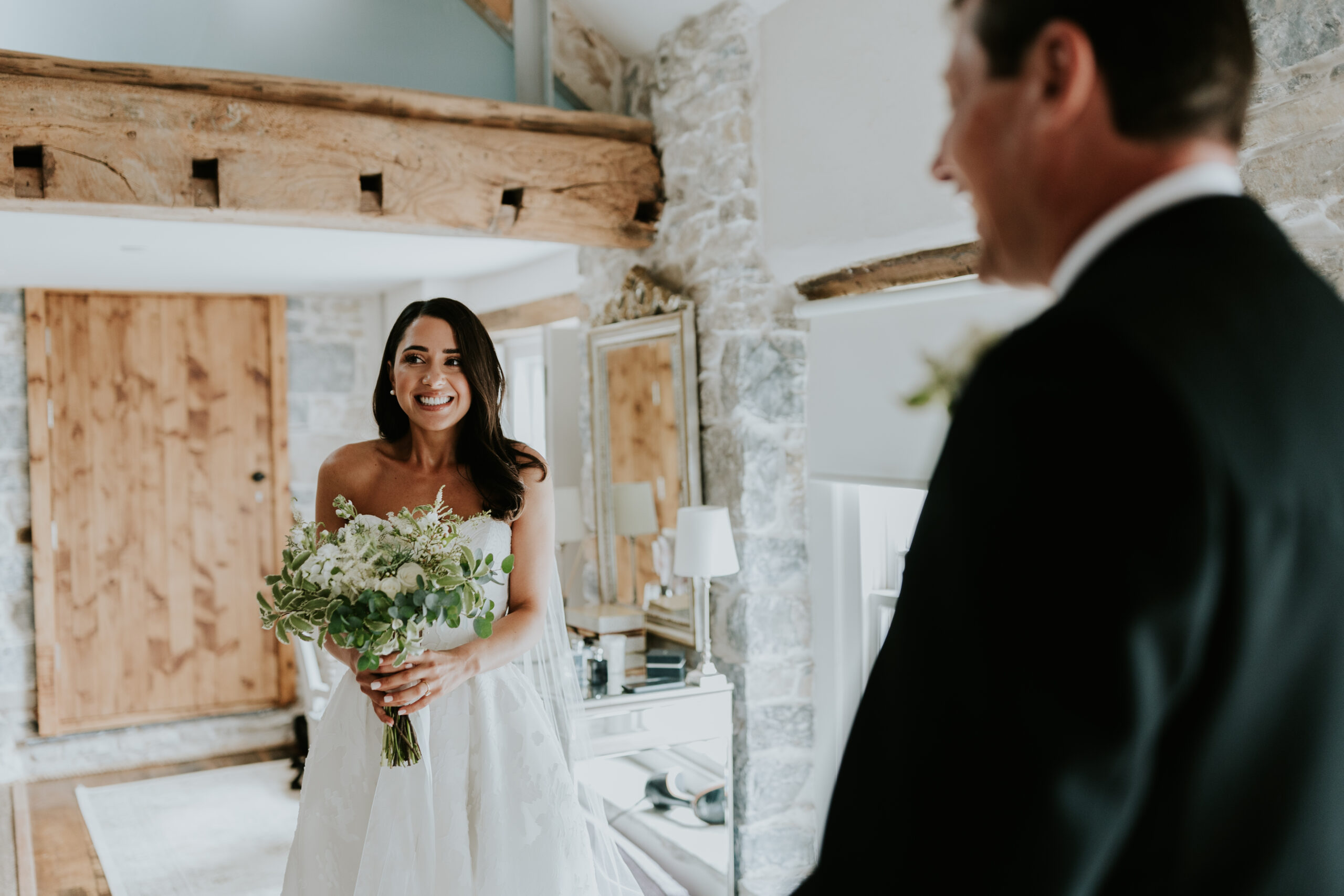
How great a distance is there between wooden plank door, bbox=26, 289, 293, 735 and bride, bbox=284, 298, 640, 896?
3.54m

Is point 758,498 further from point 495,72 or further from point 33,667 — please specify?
point 33,667

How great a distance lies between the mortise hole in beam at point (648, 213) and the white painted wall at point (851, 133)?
0.54 m

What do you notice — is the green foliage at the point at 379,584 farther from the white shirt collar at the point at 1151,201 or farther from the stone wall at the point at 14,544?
the stone wall at the point at 14,544

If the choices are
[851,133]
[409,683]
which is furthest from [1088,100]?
[851,133]

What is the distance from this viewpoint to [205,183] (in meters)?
2.86

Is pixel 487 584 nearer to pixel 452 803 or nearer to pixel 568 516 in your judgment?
pixel 452 803

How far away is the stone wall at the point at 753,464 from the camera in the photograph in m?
3.20

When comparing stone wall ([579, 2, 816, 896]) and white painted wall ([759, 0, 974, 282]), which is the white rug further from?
white painted wall ([759, 0, 974, 282])

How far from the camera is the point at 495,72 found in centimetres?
377

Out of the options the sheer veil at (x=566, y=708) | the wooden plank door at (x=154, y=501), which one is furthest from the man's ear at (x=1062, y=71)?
the wooden plank door at (x=154, y=501)

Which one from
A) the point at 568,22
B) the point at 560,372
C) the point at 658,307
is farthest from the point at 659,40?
the point at 560,372

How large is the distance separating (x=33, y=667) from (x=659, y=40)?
4484 mm

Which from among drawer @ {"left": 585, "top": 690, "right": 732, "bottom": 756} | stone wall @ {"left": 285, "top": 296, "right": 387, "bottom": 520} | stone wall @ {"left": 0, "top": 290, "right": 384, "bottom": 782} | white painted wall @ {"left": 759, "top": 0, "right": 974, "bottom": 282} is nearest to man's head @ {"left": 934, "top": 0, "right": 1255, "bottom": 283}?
white painted wall @ {"left": 759, "top": 0, "right": 974, "bottom": 282}

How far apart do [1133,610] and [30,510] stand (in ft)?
19.3
